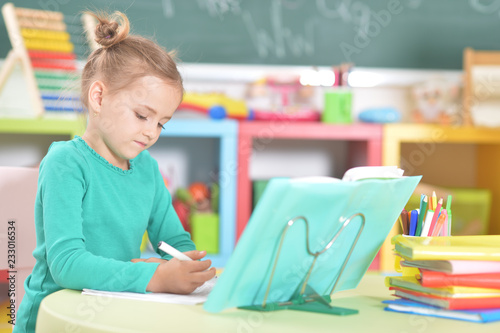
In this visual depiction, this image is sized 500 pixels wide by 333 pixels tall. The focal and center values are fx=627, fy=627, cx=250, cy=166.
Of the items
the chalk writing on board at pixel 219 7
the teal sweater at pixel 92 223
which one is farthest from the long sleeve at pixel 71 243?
the chalk writing on board at pixel 219 7

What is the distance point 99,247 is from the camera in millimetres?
926

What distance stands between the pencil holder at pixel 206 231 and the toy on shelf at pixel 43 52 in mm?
643

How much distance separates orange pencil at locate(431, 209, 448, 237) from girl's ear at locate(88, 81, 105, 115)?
21.0 inches

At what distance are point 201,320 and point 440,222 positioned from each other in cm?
31

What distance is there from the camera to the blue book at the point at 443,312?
2.10 ft

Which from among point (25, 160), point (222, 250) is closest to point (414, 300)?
point (222, 250)

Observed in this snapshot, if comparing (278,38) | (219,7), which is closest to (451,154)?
(278,38)

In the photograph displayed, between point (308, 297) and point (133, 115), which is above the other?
point (133, 115)

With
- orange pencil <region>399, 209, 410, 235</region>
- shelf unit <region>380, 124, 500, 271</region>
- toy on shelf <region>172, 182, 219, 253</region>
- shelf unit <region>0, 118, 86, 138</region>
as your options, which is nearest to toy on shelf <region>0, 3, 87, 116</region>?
shelf unit <region>0, 118, 86, 138</region>

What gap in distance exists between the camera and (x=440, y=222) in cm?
74

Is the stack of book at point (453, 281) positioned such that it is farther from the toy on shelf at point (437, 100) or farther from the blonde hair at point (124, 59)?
the toy on shelf at point (437, 100)

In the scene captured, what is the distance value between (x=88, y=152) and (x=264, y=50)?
1.87 metres

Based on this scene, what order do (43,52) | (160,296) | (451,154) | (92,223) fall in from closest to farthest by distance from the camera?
(160,296), (92,223), (43,52), (451,154)

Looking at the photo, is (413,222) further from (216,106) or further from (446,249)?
(216,106)
